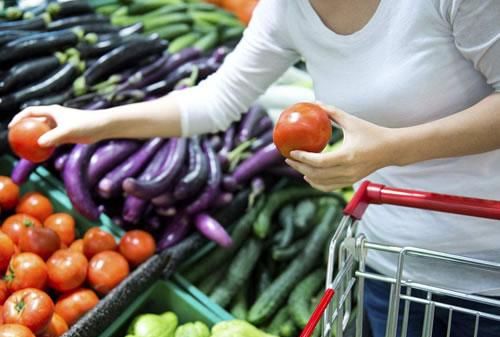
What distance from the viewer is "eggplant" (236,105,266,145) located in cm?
247

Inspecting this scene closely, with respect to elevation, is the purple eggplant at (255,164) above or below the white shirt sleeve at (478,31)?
below

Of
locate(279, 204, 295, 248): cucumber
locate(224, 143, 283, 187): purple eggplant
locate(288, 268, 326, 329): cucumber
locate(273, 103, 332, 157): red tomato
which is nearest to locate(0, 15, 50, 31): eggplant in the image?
locate(224, 143, 283, 187): purple eggplant

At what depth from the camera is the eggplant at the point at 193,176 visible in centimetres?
212

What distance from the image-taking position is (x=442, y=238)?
1.37 meters

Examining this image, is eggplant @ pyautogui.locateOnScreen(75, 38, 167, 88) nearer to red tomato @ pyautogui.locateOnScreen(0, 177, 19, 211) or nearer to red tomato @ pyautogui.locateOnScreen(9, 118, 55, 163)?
red tomato @ pyautogui.locateOnScreen(0, 177, 19, 211)

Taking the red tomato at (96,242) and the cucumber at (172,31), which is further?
the cucumber at (172,31)

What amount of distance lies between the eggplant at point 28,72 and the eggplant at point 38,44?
0.11 feet

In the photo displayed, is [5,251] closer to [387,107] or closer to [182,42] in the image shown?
[387,107]

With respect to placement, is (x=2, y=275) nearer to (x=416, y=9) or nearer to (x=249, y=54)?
(x=249, y=54)

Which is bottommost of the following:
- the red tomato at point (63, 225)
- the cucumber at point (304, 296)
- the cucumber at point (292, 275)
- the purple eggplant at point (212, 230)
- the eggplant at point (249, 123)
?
the cucumber at point (304, 296)

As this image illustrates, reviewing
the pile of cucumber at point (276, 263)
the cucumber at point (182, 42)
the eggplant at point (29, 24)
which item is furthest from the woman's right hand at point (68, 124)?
the cucumber at point (182, 42)

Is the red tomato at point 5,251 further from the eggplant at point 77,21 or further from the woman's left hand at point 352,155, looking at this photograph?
the eggplant at point 77,21

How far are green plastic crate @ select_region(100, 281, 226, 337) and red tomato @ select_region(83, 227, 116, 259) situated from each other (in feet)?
0.60

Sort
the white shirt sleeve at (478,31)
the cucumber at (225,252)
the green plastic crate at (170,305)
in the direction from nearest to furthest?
the white shirt sleeve at (478,31) < the green plastic crate at (170,305) < the cucumber at (225,252)
